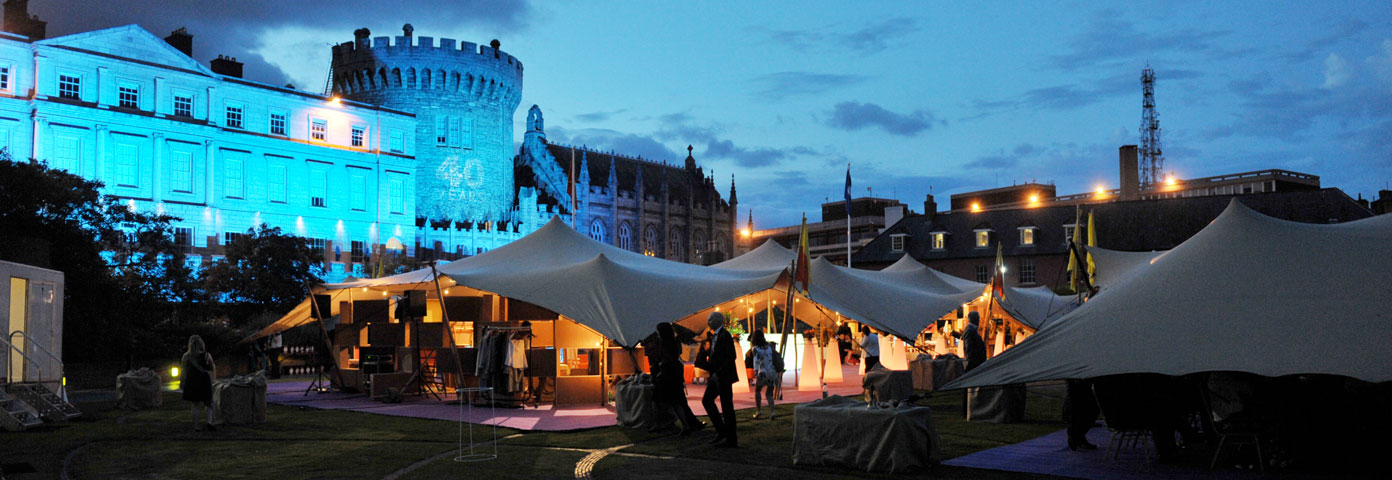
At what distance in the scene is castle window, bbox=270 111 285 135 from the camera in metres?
59.4

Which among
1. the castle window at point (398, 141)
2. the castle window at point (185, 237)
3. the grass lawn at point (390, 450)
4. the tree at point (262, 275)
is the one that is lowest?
the grass lawn at point (390, 450)

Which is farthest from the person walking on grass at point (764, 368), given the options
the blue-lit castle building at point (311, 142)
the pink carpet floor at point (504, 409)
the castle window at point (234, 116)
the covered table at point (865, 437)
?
the castle window at point (234, 116)

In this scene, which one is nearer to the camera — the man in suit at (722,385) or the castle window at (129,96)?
the man in suit at (722,385)

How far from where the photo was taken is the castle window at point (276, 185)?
58.2 meters

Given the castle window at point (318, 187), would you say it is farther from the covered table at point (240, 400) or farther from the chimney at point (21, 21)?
the covered table at point (240, 400)

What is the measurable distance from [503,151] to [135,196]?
24539 millimetres

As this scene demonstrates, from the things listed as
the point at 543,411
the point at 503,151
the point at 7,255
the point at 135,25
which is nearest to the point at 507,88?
the point at 503,151

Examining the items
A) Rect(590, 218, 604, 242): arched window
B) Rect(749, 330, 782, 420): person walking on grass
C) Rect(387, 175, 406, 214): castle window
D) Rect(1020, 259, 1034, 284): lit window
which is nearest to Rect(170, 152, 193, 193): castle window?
Rect(387, 175, 406, 214): castle window

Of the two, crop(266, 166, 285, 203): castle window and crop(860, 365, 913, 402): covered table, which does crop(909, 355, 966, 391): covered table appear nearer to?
crop(860, 365, 913, 402): covered table

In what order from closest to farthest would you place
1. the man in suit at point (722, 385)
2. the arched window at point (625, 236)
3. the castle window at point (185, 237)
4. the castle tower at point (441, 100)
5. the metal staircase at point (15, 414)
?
the man in suit at point (722, 385) → the metal staircase at point (15, 414) → the castle window at point (185, 237) → the castle tower at point (441, 100) → the arched window at point (625, 236)

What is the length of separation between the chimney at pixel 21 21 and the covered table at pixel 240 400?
44.7 m

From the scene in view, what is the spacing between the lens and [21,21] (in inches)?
2056

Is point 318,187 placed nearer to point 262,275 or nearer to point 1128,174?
point 262,275

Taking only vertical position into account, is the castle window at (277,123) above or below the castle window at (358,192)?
above
